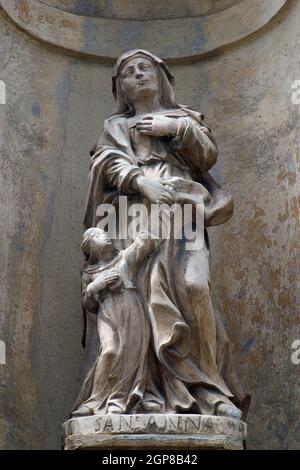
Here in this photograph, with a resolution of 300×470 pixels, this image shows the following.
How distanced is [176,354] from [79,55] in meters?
2.57

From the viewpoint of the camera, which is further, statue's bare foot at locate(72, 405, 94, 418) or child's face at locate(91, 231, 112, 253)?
child's face at locate(91, 231, 112, 253)

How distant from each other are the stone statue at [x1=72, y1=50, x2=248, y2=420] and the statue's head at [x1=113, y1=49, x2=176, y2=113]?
0.03 metres

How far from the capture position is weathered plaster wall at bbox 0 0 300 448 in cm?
664

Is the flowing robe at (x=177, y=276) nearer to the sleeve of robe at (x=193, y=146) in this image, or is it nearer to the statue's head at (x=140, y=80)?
the sleeve of robe at (x=193, y=146)

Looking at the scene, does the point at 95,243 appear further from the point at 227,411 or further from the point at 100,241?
the point at 227,411

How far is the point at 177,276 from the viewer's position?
5906mm

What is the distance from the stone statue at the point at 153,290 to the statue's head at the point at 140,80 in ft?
0.11

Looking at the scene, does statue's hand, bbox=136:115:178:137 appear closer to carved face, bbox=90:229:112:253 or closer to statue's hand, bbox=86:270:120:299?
carved face, bbox=90:229:112:253

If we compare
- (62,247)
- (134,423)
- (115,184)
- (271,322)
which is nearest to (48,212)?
(62,247)

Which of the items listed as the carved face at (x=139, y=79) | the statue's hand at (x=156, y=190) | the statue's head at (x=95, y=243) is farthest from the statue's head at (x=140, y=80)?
the statue's head at (x=95, y=243)

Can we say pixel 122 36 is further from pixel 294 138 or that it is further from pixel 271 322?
pixel 271 322

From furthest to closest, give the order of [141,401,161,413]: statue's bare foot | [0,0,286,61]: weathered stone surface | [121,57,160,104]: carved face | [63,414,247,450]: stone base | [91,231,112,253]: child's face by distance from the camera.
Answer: [0,0,286,61]: weathered stone surface
[121,57,160,104]: carved face
[91,231,112,253]: child's face
[141,401,161,413]: statue's bare foot
[63,414,247,450]: stone base

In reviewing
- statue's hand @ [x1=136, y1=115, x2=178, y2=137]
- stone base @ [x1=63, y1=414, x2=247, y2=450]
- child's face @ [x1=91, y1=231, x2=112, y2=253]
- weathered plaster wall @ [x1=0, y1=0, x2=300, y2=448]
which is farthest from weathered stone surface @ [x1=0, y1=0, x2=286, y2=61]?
stone base @ [x1=63, y1=414, x2=247, y2=450]

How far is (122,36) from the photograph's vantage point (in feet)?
25.3
